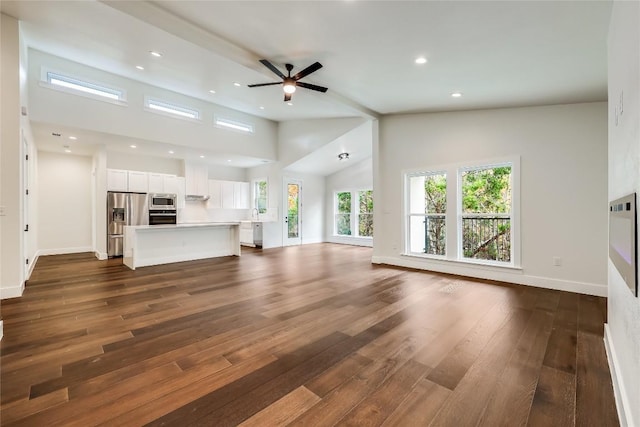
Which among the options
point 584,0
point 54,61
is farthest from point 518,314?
point 54,61

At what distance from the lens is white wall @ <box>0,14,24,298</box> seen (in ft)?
11.9

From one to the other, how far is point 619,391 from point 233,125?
26.7 ft

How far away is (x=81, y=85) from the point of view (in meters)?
5.47

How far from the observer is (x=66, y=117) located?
209 inches

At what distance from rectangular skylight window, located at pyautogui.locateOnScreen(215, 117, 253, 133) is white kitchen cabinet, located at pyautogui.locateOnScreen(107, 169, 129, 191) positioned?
8.78 feet

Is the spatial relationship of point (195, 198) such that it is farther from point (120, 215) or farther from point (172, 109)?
point (172, 109)

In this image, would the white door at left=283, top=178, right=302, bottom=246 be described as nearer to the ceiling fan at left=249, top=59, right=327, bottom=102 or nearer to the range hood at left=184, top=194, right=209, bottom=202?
the range hood at left=184, top=194, right=209, bottom=202

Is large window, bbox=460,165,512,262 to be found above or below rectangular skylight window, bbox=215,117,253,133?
below

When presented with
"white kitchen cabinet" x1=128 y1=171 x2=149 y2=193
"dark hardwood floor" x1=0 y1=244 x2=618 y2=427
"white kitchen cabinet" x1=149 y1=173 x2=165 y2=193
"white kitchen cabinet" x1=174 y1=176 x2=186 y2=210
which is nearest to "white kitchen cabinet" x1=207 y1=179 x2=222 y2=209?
"white kitchen cabinet" x1=174 y1=176 x2=186 y2=210

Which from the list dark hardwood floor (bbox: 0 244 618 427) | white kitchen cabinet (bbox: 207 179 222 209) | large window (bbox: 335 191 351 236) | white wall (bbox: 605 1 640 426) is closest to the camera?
white wall (bbox: 605 1 640 426)

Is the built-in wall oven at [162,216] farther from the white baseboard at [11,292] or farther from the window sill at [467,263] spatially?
the window sill at [467,263]

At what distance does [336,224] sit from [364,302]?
7.05m

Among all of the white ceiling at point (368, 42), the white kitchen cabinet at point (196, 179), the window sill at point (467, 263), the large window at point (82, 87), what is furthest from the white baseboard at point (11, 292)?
the window sill at point (467, 263)

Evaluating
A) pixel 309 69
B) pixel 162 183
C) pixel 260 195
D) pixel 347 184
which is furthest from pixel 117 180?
pixel 347 184
